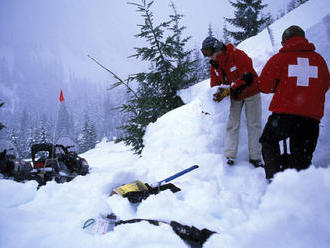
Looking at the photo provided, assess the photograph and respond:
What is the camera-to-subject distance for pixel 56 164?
668 centimetres

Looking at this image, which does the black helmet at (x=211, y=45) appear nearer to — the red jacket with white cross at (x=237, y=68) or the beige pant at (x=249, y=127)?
the red jacket with white cross at (x=237, y=68)

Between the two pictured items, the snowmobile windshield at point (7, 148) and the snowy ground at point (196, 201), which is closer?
the snowy ground at point (196, 201)

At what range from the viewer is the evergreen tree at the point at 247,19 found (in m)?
18.9

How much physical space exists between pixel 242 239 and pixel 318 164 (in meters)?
3.21

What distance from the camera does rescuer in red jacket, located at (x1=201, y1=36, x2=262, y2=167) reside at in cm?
348

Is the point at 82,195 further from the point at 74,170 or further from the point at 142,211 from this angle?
the point at 74,170

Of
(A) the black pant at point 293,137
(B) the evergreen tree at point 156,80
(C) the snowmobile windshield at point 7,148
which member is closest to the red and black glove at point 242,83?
(A) the black pant at point 293,137

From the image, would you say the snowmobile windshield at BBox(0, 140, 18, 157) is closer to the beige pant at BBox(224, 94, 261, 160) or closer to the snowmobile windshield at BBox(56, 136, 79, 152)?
the snowmobile windshield at BBox(56, 136, 79, 152)

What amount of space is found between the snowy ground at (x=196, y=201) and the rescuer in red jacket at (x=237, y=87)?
342 millimetres

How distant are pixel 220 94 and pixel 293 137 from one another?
171 cm

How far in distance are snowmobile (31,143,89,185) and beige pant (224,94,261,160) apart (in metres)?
5.78

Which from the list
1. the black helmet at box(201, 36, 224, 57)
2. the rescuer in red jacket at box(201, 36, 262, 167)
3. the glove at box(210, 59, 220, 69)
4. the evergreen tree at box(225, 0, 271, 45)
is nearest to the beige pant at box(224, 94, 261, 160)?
the rescuer in red jacket at box(201, 36, 262, 167)

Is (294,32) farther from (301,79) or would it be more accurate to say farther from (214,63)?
(214,63)

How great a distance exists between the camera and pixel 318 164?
11.2ft
